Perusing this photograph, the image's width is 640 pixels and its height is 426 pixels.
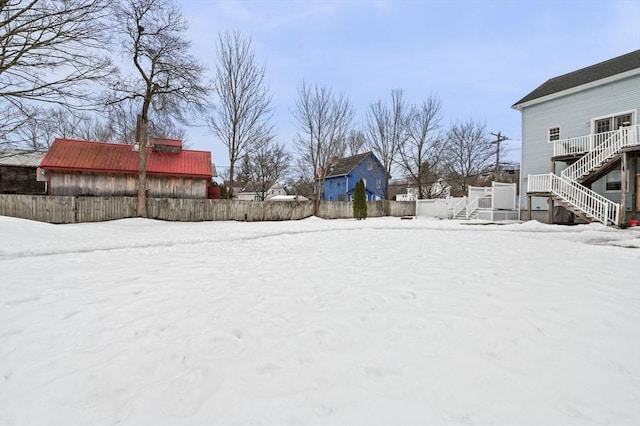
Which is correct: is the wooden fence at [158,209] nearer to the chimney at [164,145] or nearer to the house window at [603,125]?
the chimney at [164,145]

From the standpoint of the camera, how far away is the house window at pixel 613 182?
14.8m

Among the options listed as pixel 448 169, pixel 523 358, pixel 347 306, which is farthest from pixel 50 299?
pixel 448 169

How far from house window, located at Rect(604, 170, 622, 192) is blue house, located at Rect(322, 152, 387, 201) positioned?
2027 centimetres

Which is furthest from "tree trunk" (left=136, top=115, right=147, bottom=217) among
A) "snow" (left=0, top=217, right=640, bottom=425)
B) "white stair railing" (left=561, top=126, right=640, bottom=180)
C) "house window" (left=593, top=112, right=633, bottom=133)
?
"house window" (left=593, top=112, right=633, bottom=133)

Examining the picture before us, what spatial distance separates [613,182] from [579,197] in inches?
115

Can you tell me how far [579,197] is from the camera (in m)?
14.0

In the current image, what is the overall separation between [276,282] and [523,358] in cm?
296

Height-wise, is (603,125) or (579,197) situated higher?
(603,125)

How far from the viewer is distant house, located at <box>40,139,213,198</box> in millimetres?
17109

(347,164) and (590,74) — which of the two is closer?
(590,74)

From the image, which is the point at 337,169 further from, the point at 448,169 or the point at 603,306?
the point at 603,306

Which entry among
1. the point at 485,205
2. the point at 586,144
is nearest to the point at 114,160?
the point at 485,205

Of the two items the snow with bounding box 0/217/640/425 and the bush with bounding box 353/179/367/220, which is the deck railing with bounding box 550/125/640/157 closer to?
the bush with bounding box 353/179/367/220

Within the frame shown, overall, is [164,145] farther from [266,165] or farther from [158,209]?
[266,165]
